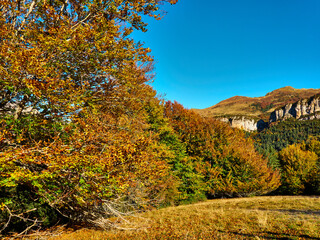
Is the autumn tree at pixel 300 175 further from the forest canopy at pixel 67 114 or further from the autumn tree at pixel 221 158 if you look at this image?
the forest canopy at pixel 67 114

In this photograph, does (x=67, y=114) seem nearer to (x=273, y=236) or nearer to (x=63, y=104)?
(x=63, y=104)

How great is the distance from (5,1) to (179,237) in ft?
33.7

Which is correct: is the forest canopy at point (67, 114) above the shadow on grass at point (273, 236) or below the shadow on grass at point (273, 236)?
above

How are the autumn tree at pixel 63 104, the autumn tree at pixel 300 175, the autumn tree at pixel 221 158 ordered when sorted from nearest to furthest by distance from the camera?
the autumn tree at pixel 63 104 → the autumn tree at pixel 221 158 → the autumn tree at pixel 300 175

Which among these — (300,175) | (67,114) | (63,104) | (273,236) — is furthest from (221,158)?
(63,104)

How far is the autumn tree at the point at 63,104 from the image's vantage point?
5.03 m

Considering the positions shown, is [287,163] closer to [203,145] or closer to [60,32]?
[203,145]

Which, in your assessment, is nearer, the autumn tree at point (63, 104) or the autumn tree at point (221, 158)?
the autumn tree at point (63, 104)

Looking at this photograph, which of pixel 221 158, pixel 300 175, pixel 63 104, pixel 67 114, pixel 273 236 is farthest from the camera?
pixel 300 175

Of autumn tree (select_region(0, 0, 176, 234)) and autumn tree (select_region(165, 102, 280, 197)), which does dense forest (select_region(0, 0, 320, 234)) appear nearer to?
autumn tree (select_region(0, 0, 176, 234))

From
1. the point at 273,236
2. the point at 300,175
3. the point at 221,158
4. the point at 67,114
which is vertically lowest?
the point at 300,175

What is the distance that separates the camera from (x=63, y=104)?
6031 millimetres


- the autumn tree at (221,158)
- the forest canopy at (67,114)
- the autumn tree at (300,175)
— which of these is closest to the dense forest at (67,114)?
the forest canopy at (67,114)

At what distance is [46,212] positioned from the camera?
9.67m
